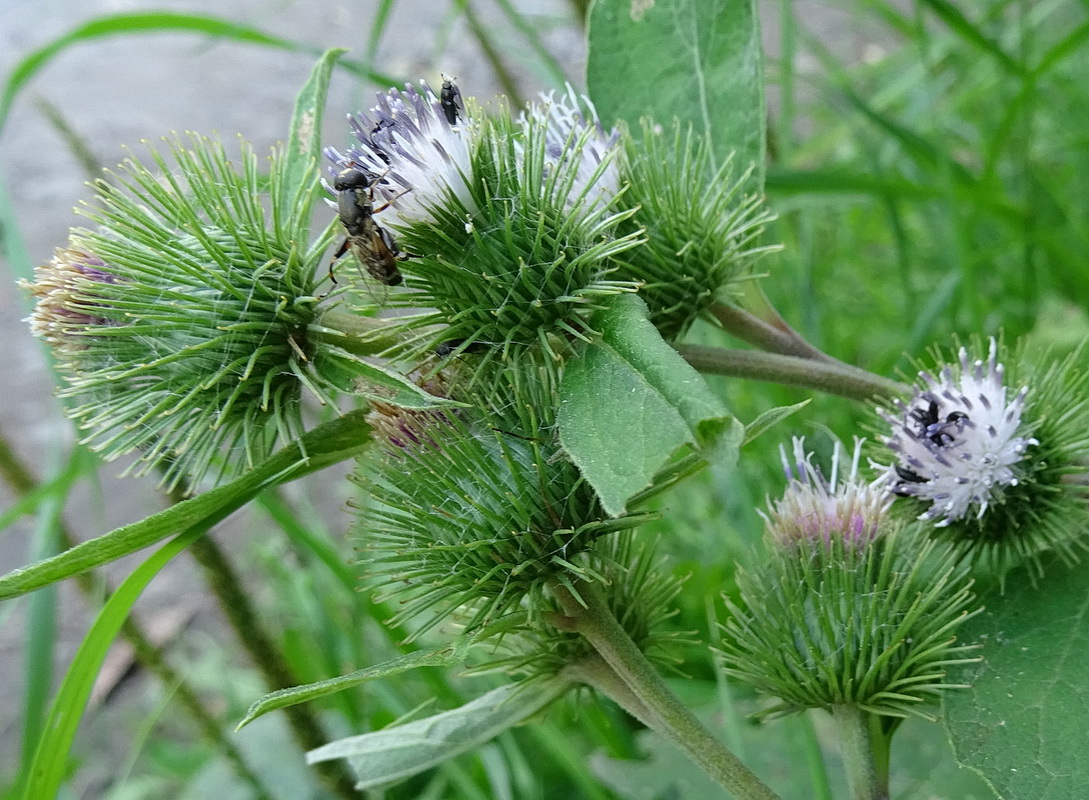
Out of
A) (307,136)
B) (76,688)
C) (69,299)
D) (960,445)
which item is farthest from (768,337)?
(76,688)

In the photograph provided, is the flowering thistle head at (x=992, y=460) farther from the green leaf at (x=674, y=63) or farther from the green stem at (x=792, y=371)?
the green leaf at (x=674, y=63)

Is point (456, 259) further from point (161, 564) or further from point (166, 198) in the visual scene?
point (161, 564)

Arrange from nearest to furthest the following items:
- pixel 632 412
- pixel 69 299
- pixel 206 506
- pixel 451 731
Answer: pixel 632 412 < pixel 206 506 < pixel 69 299 < pixel 451 731

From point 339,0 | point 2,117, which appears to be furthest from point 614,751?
point 339,0

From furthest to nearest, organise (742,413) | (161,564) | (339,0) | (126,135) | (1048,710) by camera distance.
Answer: (339,0) → (126,135) → (742,413) → (161,564) → (1048,710)

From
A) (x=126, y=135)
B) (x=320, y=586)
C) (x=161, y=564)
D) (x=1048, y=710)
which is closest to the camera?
(x=1048, y=710)

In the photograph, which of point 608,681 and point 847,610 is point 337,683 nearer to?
point 608,681

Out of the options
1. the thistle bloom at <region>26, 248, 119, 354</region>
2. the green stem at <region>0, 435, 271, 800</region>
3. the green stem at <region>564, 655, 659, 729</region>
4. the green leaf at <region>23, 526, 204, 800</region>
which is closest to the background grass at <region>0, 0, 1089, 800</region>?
the green stem at <region>0, 435, 271, 800</region>
